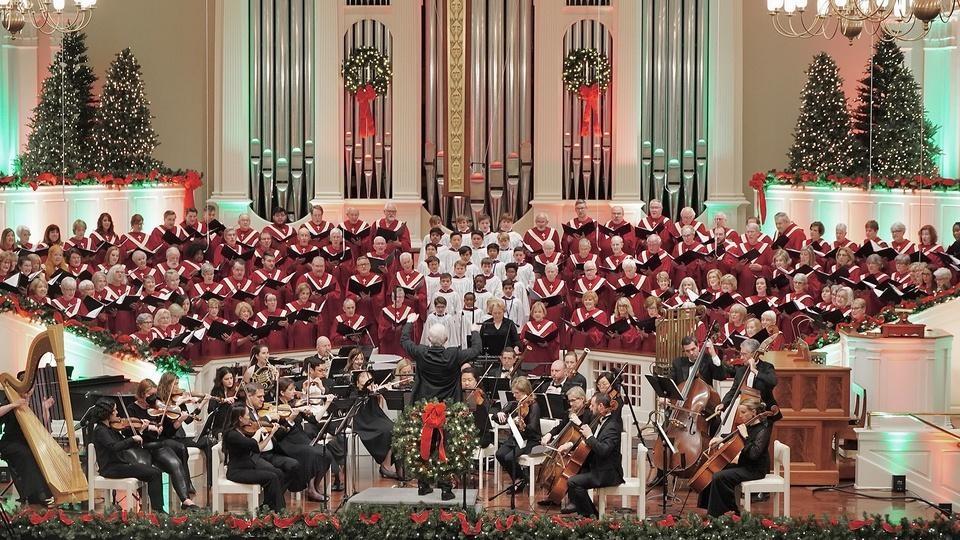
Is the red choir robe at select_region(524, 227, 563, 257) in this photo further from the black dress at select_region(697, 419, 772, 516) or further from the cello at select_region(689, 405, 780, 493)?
the black dress at select_region(697, 419, 772, 516)

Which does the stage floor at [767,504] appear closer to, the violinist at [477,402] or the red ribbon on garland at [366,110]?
the violinist at [477,402]

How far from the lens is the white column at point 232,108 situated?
61.0ft

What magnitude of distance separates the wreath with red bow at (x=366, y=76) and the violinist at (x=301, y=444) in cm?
804

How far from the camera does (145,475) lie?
10422 mm

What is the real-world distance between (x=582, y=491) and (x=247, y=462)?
2.24 m

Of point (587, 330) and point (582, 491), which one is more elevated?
point (587, 330)

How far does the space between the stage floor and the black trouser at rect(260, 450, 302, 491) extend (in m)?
0.16

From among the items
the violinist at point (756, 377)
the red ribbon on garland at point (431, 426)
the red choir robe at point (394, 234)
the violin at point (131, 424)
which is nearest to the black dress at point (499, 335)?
the red choir robe at point (394, 234)

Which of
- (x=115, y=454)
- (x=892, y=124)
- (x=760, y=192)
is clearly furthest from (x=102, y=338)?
(x=892, y=124)

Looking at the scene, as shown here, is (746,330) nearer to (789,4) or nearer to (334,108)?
(789,4)

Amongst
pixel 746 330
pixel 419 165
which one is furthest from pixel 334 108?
pixel 746 330

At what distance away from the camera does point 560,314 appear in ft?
49.3

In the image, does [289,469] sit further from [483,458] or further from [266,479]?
[483,458]

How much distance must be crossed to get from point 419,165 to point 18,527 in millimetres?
9645
